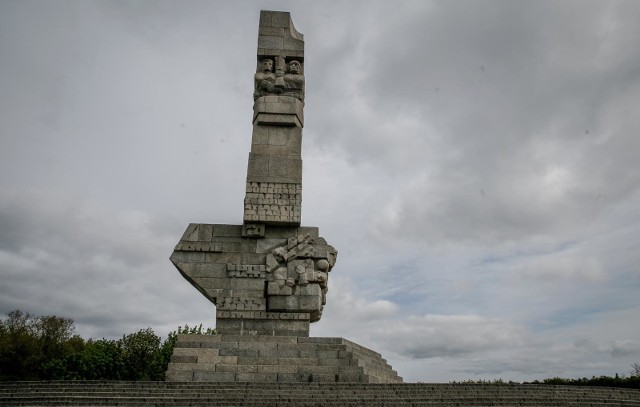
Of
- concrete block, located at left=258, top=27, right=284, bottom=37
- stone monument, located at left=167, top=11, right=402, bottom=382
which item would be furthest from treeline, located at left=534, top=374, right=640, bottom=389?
concrete block, located at left=258, top=27, right=284, bottom=37

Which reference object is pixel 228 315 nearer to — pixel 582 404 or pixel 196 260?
pixel 196 260

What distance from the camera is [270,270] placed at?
1492cm

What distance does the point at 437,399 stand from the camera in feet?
32.3

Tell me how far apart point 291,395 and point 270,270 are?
17.5 feet

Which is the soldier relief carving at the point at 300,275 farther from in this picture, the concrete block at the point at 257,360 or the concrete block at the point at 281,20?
the concrete block at the point at 281,20

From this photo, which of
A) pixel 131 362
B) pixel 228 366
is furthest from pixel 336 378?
pixel 131 362

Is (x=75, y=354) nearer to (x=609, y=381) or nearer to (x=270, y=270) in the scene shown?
(x=270, y=270)

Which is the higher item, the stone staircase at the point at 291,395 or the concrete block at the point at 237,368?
the concrete block at the point at 237,368

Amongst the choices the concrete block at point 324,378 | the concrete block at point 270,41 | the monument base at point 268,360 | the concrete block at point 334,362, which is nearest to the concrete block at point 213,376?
the monument base at point 268,360

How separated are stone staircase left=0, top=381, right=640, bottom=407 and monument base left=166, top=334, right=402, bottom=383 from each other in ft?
4.66

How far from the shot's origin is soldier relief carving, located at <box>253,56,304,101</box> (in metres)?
16.8

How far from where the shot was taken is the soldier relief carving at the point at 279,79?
1683cm

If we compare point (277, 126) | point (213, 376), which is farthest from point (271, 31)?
point (213, 376)

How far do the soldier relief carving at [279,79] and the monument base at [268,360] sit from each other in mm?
7479
